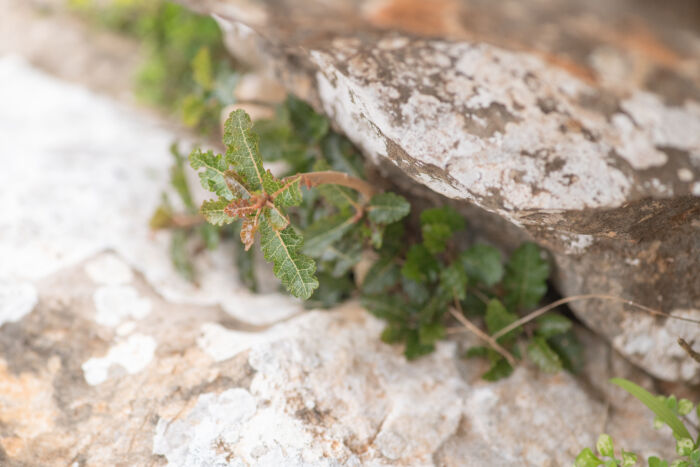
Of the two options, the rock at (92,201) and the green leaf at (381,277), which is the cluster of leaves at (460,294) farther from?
the rock at (92,201)

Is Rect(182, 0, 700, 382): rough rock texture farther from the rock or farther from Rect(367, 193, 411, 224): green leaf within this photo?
the rock

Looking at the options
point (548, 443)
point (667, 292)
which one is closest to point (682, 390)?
point (667, 292)

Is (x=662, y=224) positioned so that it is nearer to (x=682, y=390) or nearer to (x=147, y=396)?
(x=682, y=390)

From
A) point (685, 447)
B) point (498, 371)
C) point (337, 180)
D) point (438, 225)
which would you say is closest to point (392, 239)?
point (438, 225)

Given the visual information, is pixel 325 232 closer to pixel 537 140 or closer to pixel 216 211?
pixel 216 211

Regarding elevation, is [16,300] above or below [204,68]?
below

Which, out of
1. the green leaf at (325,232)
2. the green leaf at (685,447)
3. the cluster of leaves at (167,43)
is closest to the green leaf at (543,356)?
the green leaf at (685,447)
